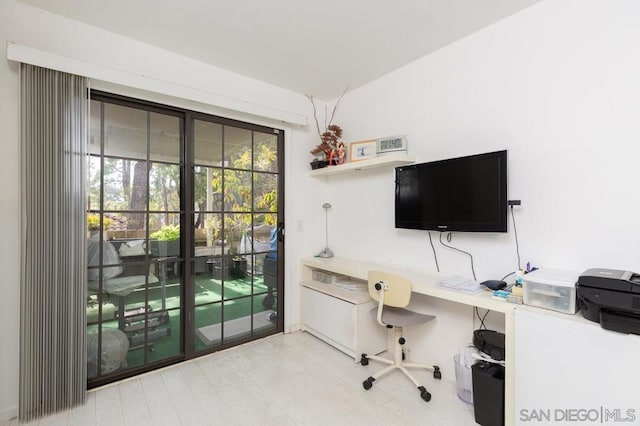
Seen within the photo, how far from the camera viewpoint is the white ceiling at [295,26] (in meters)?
1.86

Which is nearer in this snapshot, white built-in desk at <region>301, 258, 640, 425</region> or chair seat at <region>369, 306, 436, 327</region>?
white built-in desk at <region>301, 258, 640, 425</region>

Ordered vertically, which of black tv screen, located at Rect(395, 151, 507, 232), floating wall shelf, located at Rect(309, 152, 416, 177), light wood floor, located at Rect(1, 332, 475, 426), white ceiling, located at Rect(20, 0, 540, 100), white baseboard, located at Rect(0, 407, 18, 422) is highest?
white ceiling, located at Rect(20, 0, 540, 100)

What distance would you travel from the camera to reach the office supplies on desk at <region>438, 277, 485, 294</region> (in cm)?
188

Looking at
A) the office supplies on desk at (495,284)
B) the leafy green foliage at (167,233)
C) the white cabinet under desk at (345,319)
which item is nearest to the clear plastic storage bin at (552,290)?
the office supplies on desk at (495,284)

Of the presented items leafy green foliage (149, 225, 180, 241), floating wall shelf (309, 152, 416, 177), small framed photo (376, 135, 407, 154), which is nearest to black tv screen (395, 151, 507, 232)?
floating wall shelf (309, 152, 416, 177)

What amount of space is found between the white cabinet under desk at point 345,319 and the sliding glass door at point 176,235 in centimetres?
43

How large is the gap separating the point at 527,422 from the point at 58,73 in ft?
11.4

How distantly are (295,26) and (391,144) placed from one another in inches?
47.0

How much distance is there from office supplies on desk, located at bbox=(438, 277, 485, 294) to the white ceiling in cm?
181

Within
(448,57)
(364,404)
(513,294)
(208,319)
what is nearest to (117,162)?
(208,319)

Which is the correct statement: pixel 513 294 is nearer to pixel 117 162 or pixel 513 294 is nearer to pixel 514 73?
pixel 514 73

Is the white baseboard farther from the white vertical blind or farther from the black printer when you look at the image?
the black printer

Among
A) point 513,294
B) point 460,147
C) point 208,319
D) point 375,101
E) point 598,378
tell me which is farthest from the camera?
point 375,101

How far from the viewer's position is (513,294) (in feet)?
5.41
